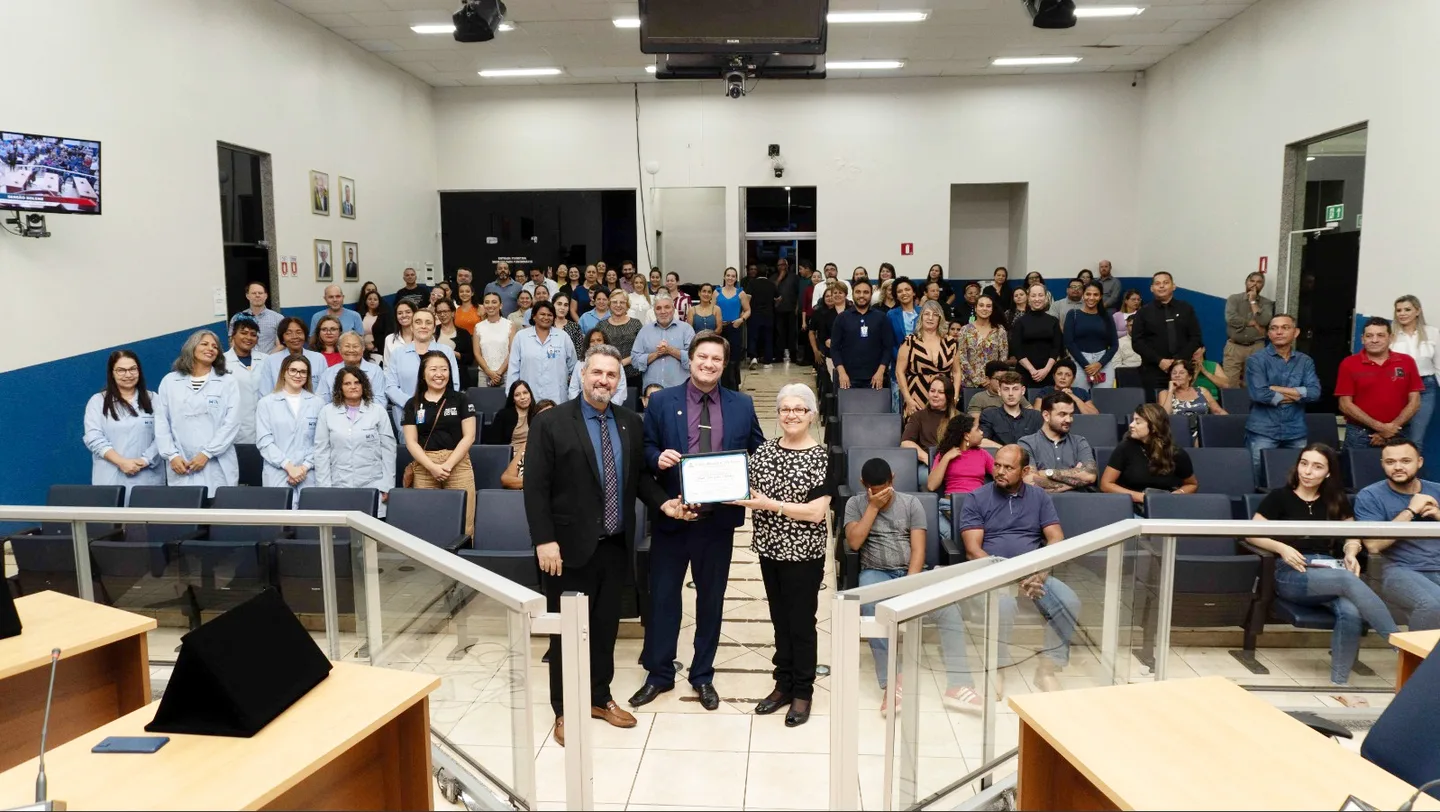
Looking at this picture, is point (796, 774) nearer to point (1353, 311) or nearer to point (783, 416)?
point (783, 416)

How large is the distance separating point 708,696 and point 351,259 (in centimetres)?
939

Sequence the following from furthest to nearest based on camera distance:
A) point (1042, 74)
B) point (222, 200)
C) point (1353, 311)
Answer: point (1042, 74), point (222, 200), point (1353, 311)

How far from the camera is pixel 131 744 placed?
8.05ft

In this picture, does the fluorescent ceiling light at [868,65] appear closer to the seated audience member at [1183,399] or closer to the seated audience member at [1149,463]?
the seated audience member at [1183,399]

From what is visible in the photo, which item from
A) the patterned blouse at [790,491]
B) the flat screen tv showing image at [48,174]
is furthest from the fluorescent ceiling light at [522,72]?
the patterned blouse at [790,491]

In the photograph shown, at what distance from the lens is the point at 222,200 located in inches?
375

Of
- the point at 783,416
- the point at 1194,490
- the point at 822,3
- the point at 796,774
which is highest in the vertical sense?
the point at 822,3

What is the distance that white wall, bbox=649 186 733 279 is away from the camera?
15422mm

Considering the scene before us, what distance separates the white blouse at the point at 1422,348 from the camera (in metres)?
6.96

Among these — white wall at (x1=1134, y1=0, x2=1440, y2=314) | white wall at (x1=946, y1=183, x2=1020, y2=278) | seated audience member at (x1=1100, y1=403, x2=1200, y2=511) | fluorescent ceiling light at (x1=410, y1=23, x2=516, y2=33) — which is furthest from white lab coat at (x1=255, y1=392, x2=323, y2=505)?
white wall at (x1=946, y1=183, x2=1020, y2=278)

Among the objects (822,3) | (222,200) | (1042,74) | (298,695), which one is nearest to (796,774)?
(298,695)

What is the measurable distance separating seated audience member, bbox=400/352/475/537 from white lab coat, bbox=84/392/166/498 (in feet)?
5.50

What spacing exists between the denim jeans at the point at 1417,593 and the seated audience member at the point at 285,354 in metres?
6.54

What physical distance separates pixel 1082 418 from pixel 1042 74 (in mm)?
8798
